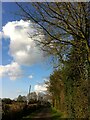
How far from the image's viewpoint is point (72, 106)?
1895 cm

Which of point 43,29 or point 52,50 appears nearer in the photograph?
point 43,29

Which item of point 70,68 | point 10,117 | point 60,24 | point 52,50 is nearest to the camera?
point 60,24

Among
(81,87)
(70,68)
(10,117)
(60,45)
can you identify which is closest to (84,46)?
(60,45)

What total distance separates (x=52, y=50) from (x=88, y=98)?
3827 millimetres

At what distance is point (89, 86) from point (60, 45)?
9.86 ft

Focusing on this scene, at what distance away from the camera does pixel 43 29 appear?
50.1 feet

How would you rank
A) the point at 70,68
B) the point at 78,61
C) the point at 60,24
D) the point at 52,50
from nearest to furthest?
the point at 60,24, the point at 52,50, the point at 78,61, the point at 70,68

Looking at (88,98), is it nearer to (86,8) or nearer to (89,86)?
(89,86)

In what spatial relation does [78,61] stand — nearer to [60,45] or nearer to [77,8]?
[60,45]

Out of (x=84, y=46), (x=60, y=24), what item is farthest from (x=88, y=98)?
(x=60, y=24)

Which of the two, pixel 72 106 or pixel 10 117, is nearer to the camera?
pixel 72 106

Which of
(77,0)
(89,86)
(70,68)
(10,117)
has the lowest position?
(10,117)

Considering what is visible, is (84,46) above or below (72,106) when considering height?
above

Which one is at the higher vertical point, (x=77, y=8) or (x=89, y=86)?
(x=77, y=8)
